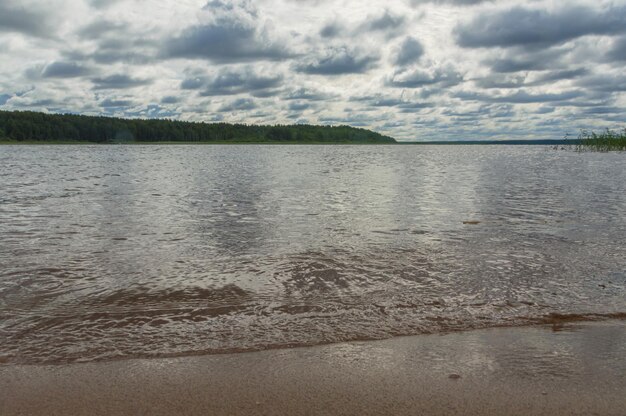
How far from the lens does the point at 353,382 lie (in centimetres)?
525

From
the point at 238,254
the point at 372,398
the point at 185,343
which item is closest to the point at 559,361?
the point at 372,398

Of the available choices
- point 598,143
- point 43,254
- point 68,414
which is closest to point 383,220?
point 43,254

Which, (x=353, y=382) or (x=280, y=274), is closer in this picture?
(x=353, y=382)

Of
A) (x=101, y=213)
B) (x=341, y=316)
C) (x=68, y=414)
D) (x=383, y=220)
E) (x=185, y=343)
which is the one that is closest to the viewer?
(x=68, y=414)

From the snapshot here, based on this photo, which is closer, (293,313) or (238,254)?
(293,313)

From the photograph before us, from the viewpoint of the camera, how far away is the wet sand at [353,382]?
4758mm

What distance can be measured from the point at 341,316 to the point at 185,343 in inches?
92.8

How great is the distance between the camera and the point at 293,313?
7.62m

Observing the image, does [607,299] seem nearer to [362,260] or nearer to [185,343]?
[362,260]

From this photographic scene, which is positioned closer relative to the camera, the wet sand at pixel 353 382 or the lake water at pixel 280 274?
the wet sand at pixel 353 382

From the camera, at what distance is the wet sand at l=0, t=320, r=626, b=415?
15.6 feet

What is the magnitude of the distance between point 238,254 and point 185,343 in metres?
5.47

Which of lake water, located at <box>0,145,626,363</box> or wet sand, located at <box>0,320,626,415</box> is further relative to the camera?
lake water, located at <box>0,145,626,363</box>

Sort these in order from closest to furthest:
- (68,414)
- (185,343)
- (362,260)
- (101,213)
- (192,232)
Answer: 1. (68,414)
2. (185,343)
3. (362,260)
4. (192,232)
5. (101,213)
